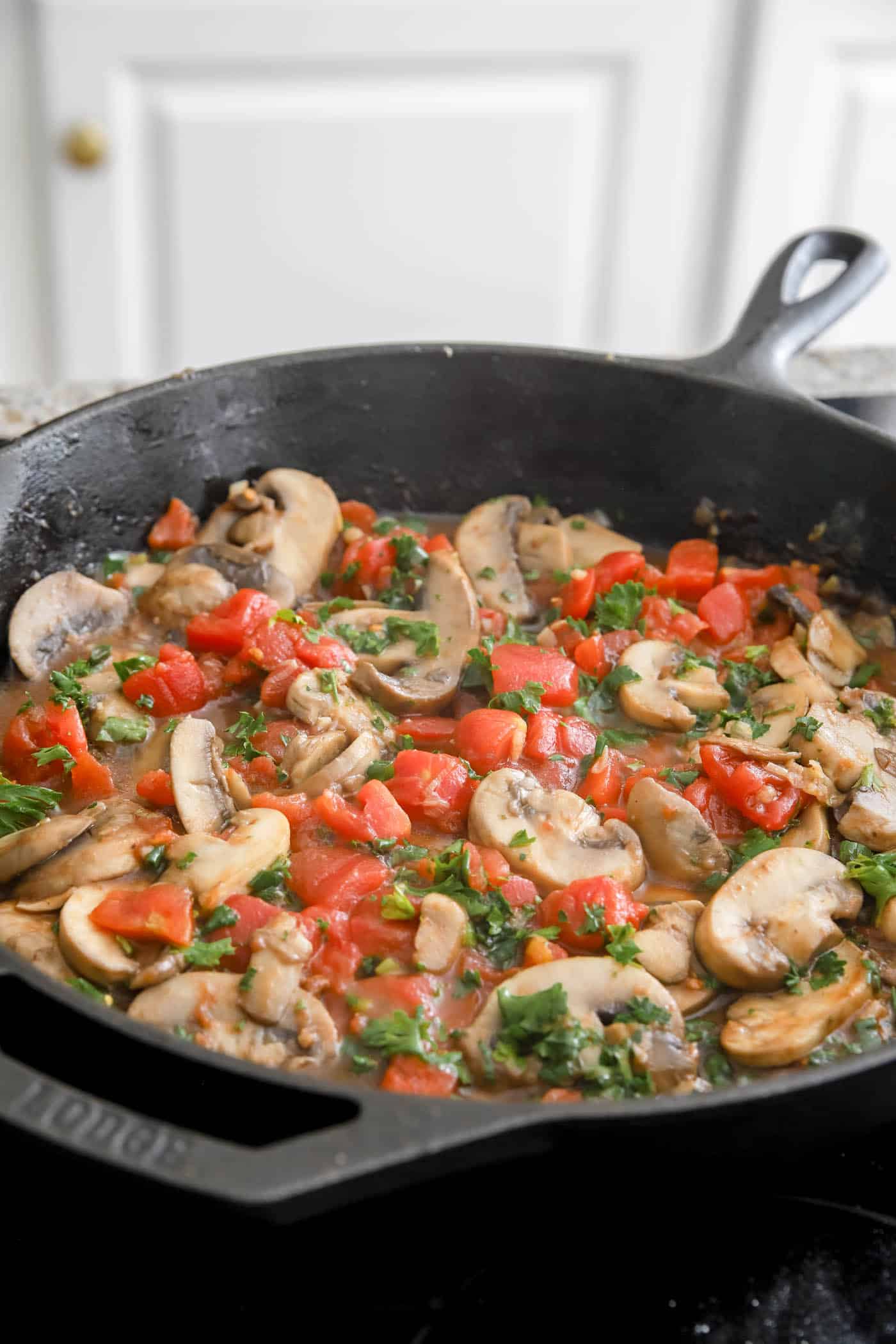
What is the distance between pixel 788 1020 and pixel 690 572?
4.40 ft

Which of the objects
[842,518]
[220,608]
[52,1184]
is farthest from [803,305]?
[52,1184]

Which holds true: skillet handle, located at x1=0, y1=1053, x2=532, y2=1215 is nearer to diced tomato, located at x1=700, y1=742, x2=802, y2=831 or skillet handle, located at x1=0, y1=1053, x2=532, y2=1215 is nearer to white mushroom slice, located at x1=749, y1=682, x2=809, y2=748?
diced tomato, located at x1=700, y1=742, x2=802, y2=831

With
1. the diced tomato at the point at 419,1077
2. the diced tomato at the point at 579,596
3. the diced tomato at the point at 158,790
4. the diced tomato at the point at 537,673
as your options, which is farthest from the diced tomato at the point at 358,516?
the diced tomato at the point at 419,1077

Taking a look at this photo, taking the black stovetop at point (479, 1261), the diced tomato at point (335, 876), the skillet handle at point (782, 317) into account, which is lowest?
the black stovetop at point (479, 1261)

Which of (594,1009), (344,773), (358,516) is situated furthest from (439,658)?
(594,1009)

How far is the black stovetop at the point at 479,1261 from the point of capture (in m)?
1.51

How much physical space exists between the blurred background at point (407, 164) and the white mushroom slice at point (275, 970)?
354 centimetres

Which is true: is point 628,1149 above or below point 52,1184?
above

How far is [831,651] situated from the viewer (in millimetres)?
2756

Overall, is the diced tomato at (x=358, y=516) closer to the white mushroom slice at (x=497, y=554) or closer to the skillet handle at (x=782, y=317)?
the white mushroom slice at (x=497, y=554)

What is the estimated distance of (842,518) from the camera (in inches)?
116

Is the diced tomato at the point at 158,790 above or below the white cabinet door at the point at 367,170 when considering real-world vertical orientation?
below

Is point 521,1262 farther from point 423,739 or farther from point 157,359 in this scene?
point 157,359

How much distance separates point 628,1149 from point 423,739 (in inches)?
47.6
